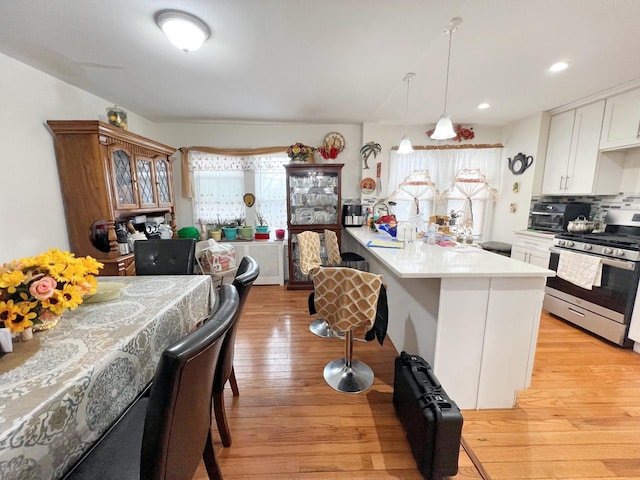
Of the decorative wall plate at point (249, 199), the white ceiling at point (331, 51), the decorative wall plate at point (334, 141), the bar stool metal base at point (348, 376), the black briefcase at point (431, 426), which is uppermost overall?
the white ceiling at point (331, 51)

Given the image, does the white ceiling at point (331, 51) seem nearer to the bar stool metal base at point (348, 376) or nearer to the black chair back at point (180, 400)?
the black chair back at point (180, 400)

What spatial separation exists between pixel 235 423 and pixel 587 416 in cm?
211

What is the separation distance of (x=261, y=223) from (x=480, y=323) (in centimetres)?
304

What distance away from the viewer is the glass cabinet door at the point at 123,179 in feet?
7.69

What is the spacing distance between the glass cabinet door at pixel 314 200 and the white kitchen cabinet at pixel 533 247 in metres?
2.38

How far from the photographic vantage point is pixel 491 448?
1369 mm

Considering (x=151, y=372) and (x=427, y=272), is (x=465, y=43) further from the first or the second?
(x=151, y=372)

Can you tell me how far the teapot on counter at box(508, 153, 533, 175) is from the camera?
337 centimetres

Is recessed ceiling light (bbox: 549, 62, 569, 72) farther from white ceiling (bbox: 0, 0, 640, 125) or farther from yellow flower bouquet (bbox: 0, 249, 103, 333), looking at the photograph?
yellow flower bouquet (bbox: 0, 249, 103, 333)

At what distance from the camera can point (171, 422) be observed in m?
0.67

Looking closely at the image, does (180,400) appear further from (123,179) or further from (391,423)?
(123,179)

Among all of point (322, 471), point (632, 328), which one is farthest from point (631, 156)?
point (322, 471)

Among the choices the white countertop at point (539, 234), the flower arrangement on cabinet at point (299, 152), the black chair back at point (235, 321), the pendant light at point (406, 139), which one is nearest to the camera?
the black chair back at point (235, 321)

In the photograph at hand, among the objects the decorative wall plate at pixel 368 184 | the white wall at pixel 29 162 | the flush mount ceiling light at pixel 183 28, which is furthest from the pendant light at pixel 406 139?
the white wall at pixel 29 162
